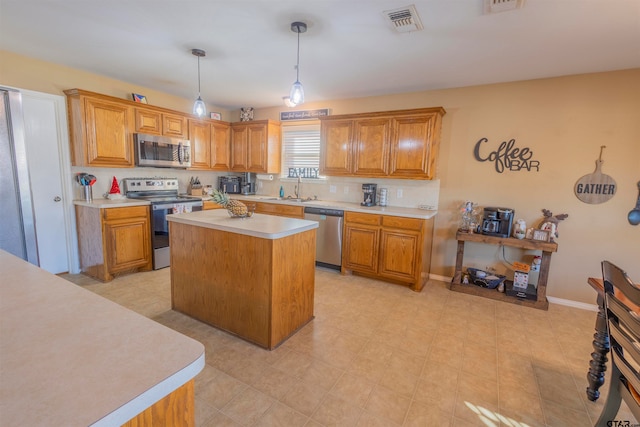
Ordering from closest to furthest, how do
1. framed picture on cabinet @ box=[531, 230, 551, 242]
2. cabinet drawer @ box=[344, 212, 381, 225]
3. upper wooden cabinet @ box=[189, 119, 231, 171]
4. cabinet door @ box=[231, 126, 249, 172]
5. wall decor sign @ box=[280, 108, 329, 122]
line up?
framed picture on cabinet @ box=[531, 230, 551, 242]
cabinet drawer @ box=[344, 212, 381, 225]
wall decor sign @ box=[280, 108, 329, 122]
upper wooden cabinet @ box=[189, 119, 231, 171]
cabinet door @ box=[231, 126, 249, 172]

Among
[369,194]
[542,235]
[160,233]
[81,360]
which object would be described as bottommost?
[160,233]

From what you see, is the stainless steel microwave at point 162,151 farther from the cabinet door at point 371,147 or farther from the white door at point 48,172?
the cabinet door at point 371,147

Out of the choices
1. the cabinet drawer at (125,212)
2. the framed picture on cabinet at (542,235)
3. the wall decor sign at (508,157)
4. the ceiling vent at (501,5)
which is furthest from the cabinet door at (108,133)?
the framed picture on cabinet at (542,235)

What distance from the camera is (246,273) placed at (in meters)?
2.29

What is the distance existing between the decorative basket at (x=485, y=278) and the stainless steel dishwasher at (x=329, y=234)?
5.50 feet

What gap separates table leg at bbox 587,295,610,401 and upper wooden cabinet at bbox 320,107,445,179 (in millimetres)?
2159

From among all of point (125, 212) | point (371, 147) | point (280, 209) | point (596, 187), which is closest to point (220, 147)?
point (280, 209)

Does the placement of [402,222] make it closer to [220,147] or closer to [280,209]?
[280,209]

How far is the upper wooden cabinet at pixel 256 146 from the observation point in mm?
4879

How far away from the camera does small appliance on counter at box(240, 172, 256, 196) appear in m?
5.38

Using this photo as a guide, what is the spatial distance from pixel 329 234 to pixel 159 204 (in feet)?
7.51

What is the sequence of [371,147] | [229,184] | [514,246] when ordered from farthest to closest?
1. [229,184]
2. [371,147]
3. [514,246]

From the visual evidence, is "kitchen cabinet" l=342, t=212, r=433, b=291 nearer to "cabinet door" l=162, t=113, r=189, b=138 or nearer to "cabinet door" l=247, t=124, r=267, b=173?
"cabinet door" l=247, t=124, r=267, b=173

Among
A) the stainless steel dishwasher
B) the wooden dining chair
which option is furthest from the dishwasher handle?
the wooden dining chair
